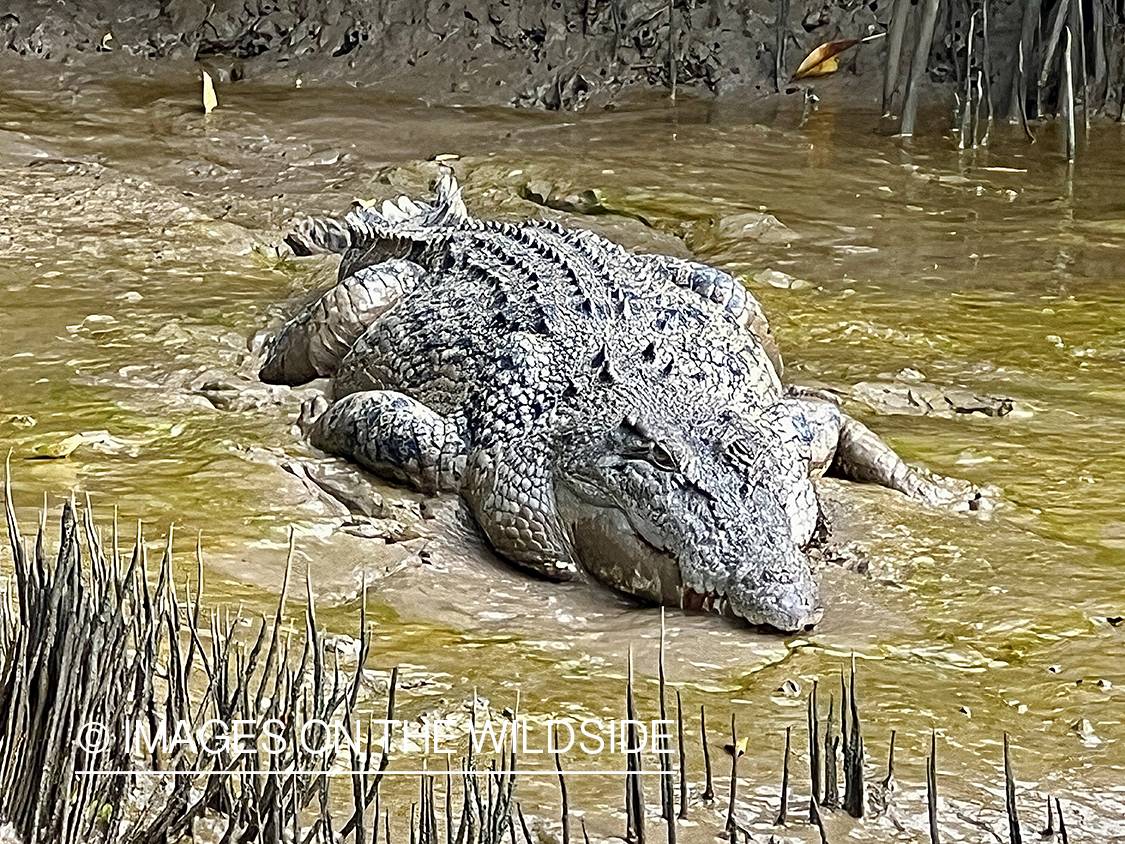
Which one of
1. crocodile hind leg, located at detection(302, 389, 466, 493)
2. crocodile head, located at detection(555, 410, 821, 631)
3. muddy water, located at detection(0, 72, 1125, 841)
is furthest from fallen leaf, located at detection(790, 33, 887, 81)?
crocodile head, located at detection(555, 410, 821, 631)

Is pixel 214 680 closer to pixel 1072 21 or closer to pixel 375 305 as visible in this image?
pixel 375 305

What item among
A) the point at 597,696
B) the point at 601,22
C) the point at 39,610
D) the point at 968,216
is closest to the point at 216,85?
the point at 601,22

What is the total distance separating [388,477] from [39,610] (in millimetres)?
2450

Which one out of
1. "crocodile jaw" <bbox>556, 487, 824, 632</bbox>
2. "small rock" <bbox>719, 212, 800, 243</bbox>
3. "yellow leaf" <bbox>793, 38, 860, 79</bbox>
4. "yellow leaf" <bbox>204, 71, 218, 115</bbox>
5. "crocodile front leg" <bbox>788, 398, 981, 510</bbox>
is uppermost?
"yellow leaf" <bbox>793, 38, 860, 79</bbox>

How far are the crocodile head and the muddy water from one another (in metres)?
0.10

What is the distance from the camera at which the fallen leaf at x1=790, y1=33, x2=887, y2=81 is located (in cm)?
1009

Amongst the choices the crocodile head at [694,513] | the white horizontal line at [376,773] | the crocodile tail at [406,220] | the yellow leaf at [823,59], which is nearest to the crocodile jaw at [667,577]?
the crocodile head at [694,513]

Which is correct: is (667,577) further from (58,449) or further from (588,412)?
(58,449)

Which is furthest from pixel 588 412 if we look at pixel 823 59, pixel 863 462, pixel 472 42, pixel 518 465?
pixel 472 42

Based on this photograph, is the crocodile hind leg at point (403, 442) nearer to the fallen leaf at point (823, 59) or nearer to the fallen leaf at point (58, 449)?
the fallen leaf at point (58, 449)

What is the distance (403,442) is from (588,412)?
22.9 inches

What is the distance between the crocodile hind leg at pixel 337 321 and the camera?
5.70 m

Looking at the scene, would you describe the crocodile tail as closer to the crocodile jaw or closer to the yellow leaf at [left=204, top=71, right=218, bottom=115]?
the crocodile jaw

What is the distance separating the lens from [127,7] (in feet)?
38.6
